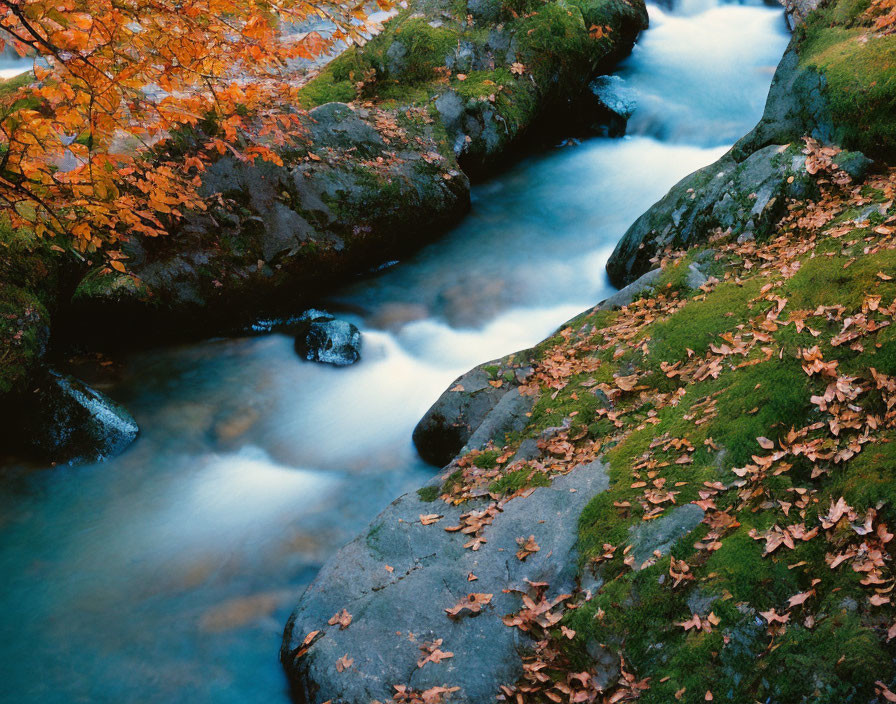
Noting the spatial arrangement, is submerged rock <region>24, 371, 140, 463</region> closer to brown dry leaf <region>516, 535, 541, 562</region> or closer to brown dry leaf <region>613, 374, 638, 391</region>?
brown dry leaf <region>516, 535, 541, 562</region>

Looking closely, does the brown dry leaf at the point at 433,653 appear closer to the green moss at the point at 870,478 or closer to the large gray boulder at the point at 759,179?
the green moss at the point at 870,478

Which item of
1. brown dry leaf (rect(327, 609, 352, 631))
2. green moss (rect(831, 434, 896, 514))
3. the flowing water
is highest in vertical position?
green moss (rect(831, 434, 896, 514))

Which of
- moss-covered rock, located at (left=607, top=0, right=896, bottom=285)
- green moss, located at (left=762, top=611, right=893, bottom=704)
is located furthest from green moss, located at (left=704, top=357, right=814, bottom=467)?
moss-covered rock, located at (left=607, top=0, right=896, bottom=285)

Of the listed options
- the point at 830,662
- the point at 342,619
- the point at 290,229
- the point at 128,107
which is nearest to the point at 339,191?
the point at 290,229

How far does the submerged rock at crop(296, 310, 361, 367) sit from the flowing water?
6.6 inches

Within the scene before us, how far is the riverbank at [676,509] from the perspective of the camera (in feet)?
9.35

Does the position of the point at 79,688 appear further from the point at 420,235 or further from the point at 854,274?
the point at 420,235

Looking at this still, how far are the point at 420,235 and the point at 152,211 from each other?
13.2 feet

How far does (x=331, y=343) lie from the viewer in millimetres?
8156

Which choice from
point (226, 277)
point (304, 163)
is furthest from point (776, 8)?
point (226, 277)

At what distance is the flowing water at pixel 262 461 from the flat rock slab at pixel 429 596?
90 centimetres

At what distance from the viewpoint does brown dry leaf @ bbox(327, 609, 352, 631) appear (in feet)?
13.4

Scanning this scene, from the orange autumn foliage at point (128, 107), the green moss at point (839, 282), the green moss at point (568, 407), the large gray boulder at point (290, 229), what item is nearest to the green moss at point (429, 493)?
the green moss at point (568, 407)

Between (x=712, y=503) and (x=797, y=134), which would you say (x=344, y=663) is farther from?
(x=797, y=134)
